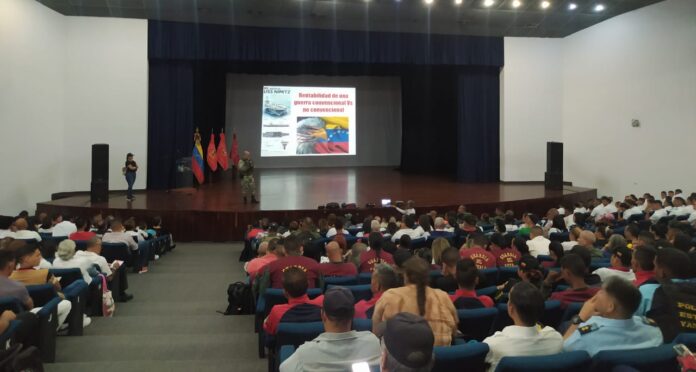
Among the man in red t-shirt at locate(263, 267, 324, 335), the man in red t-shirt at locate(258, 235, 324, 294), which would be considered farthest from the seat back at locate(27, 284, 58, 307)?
the man in red t-shirt at locate(263, 267, 324, 335)

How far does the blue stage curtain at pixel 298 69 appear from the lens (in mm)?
14531

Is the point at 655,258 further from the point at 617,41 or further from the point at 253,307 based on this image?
the point at 617,41

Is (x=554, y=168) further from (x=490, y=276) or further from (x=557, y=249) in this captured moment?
(x=490, y=276)

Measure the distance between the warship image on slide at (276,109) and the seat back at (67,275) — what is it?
1537cm

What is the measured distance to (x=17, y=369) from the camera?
2.06 meters

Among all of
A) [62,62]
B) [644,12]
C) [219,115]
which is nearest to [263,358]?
[62,62]

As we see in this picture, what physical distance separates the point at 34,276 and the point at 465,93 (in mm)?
14990

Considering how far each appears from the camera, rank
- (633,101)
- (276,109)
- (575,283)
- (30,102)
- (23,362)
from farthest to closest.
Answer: (276,109) < (633,101) < (30,102) < (575,283) < (23,362)

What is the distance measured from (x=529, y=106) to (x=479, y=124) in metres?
1.67

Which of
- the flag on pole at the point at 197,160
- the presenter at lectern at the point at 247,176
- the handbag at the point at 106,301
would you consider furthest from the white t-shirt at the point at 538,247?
the flag on pole at the point at 197,160

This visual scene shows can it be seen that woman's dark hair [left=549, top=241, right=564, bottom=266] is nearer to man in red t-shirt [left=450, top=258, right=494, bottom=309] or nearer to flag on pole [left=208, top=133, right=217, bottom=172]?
man in red t-shirt [left=450, top=258, right=494, bottom=309]

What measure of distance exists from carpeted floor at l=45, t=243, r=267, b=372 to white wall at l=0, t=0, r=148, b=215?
7.85 m

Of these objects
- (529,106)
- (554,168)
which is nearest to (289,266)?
(554,168)

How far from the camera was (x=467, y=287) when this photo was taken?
329cm
